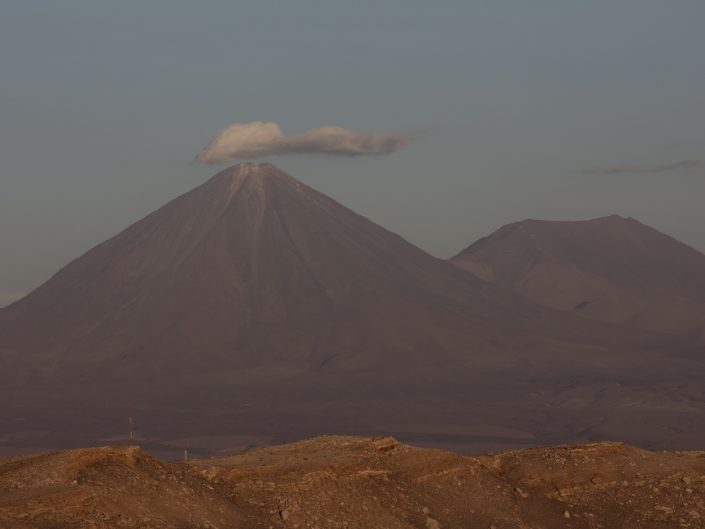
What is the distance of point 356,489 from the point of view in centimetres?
2681

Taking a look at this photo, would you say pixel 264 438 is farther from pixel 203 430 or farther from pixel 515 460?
pixel 515 460

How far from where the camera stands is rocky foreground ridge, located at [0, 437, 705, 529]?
23875 mm

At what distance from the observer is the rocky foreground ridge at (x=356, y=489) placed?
23.9 metres

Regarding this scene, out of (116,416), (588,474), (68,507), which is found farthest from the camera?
(116,416)

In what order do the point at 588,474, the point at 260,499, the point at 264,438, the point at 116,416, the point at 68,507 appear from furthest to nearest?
the point at 116,416 → the point at 264,438 → the point at 588,474 → the point at 260,499 → the point at 68,507

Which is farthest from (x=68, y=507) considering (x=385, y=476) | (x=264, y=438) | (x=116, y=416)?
(x=116, y=416)

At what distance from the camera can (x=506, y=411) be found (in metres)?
172

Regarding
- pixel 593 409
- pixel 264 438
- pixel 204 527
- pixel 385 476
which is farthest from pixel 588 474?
pixel 593 409

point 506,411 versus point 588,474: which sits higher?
point 588,474

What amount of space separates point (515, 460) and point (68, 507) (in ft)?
37.8

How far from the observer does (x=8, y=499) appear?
23.4m

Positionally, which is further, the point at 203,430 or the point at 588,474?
the point at 203,430

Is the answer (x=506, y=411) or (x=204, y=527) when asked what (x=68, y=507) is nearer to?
(x=204, y=527)

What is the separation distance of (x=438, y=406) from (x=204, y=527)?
15466 centimetres
